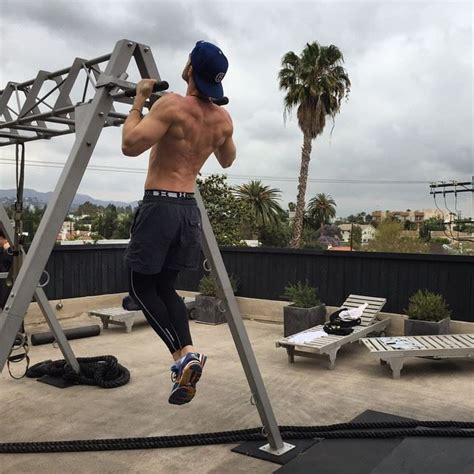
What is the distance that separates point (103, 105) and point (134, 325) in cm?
566

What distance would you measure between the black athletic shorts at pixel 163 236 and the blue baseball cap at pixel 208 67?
0.58 m

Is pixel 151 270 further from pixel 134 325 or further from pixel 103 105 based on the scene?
pixel 134 325

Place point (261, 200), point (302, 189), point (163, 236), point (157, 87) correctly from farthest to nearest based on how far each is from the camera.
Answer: point (261, 200) → point (302, 189) → point (157, 87) → point (163, 236)

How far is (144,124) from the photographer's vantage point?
2.36 meters

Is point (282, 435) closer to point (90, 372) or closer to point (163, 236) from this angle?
point (163, 236)

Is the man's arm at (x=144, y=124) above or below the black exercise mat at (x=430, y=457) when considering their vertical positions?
above

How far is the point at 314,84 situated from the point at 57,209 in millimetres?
17660

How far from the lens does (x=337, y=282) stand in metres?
7.79

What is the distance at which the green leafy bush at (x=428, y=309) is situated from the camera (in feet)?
20.8

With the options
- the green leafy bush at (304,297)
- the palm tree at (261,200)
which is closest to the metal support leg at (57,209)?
the green leafy bush at (304,297)

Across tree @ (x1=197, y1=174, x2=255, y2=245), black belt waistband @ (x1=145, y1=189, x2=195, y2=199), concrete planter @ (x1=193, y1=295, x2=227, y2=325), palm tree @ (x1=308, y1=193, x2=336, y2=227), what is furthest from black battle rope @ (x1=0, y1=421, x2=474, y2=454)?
palm tree @ (x1=308, y1=193, x2=336, y2=227)

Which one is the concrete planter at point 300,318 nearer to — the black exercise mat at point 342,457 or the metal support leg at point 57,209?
the black exercise mat at point 342,457

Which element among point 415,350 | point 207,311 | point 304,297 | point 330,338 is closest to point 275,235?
point 207,311

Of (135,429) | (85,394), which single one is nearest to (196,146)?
(135,429)
